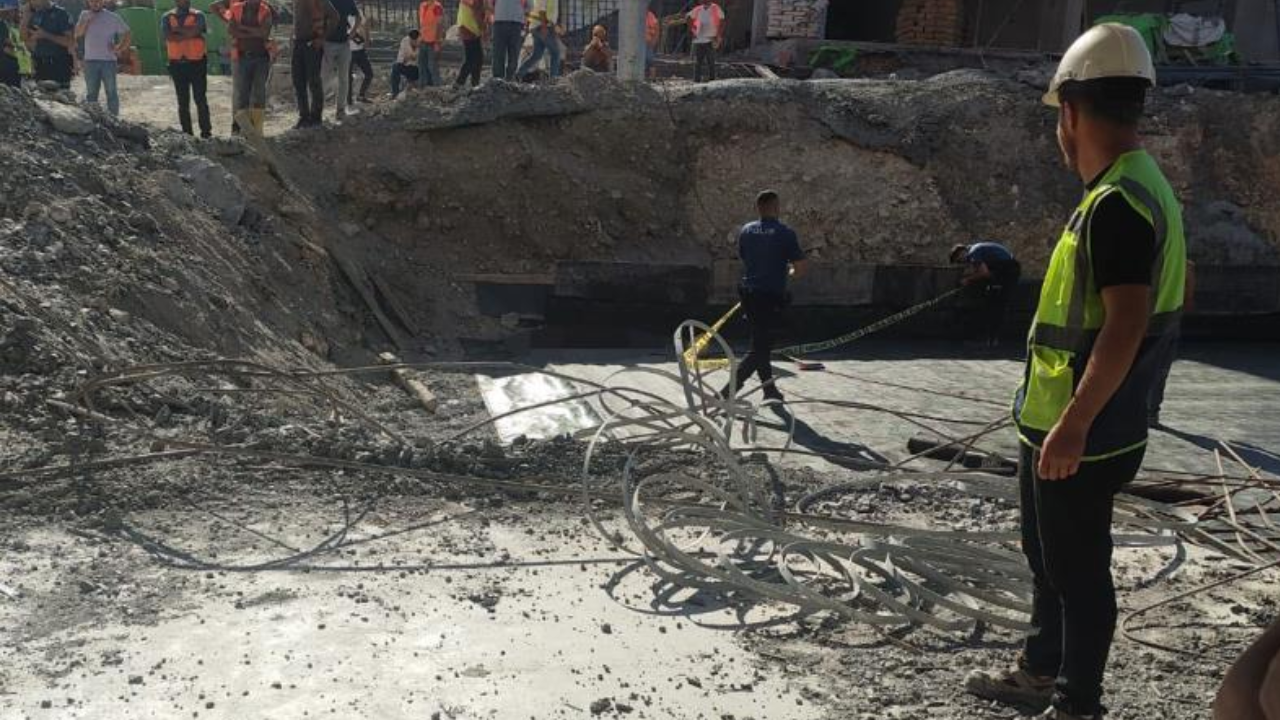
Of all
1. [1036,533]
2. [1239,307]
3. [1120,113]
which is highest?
[1120,113]

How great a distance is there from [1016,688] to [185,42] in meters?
10.8

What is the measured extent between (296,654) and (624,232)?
10.5 meters

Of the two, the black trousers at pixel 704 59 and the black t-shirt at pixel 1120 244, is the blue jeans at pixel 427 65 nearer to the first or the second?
the black trousers at pixel 704 59

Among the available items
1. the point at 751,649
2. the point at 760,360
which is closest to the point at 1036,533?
the point at 751,649

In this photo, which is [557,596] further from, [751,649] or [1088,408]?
[1088,408]

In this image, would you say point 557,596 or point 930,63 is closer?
point 557,596

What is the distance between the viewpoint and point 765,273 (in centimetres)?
819

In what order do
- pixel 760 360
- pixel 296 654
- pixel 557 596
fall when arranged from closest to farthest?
pixel 296 654 → pixel 557 596 → pixel 760 360

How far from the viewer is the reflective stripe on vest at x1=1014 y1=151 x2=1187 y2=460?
9.07 feet

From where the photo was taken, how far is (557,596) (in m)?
4.15

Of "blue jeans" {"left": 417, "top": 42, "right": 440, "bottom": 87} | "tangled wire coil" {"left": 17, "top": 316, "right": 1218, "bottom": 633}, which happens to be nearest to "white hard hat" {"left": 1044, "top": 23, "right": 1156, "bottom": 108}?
"tangled wire coil" {"left": 17, "top": 316, "right": 1218, "bottom": 633}

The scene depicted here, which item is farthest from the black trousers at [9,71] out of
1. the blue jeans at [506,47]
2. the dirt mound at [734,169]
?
the blue jeans at [506,47]

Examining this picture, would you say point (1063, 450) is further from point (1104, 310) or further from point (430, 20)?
point (430, 20)

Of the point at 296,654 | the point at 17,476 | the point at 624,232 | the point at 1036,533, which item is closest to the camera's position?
the point at 1036,533
